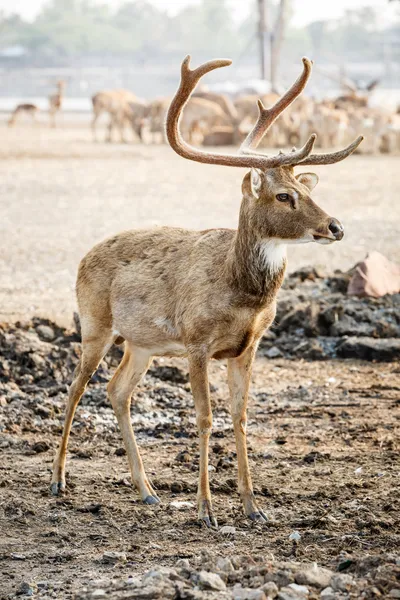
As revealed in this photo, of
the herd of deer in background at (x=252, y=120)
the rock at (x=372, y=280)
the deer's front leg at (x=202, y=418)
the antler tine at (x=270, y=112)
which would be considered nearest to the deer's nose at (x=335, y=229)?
the antler tine at (x=270, y=112)

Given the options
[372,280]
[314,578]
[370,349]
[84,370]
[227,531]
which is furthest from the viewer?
[372,280]

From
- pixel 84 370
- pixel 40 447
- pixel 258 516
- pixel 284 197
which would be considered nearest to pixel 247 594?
pixel 258 516

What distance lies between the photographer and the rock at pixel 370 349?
10.6 m

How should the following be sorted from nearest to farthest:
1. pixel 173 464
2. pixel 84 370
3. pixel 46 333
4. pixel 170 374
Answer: pixel 84 370, pixel 173 464, pixel 170 374, pixel 46 333

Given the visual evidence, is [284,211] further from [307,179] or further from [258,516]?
[258,516]

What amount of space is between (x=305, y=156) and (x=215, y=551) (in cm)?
215

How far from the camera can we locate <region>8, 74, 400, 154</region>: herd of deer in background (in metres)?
35.2

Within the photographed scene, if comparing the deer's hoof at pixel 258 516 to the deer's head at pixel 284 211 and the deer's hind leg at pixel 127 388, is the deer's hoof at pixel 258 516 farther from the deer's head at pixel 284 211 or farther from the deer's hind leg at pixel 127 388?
the deer's head at pixel 284 211

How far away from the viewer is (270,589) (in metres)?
5.21

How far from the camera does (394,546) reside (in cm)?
617

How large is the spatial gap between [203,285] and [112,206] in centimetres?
1453

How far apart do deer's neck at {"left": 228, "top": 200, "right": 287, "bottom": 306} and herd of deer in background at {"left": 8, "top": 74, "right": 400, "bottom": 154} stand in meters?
28.5

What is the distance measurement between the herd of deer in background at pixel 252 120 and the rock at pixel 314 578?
29994 mm

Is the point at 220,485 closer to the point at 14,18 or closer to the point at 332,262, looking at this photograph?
the point at 332,262
